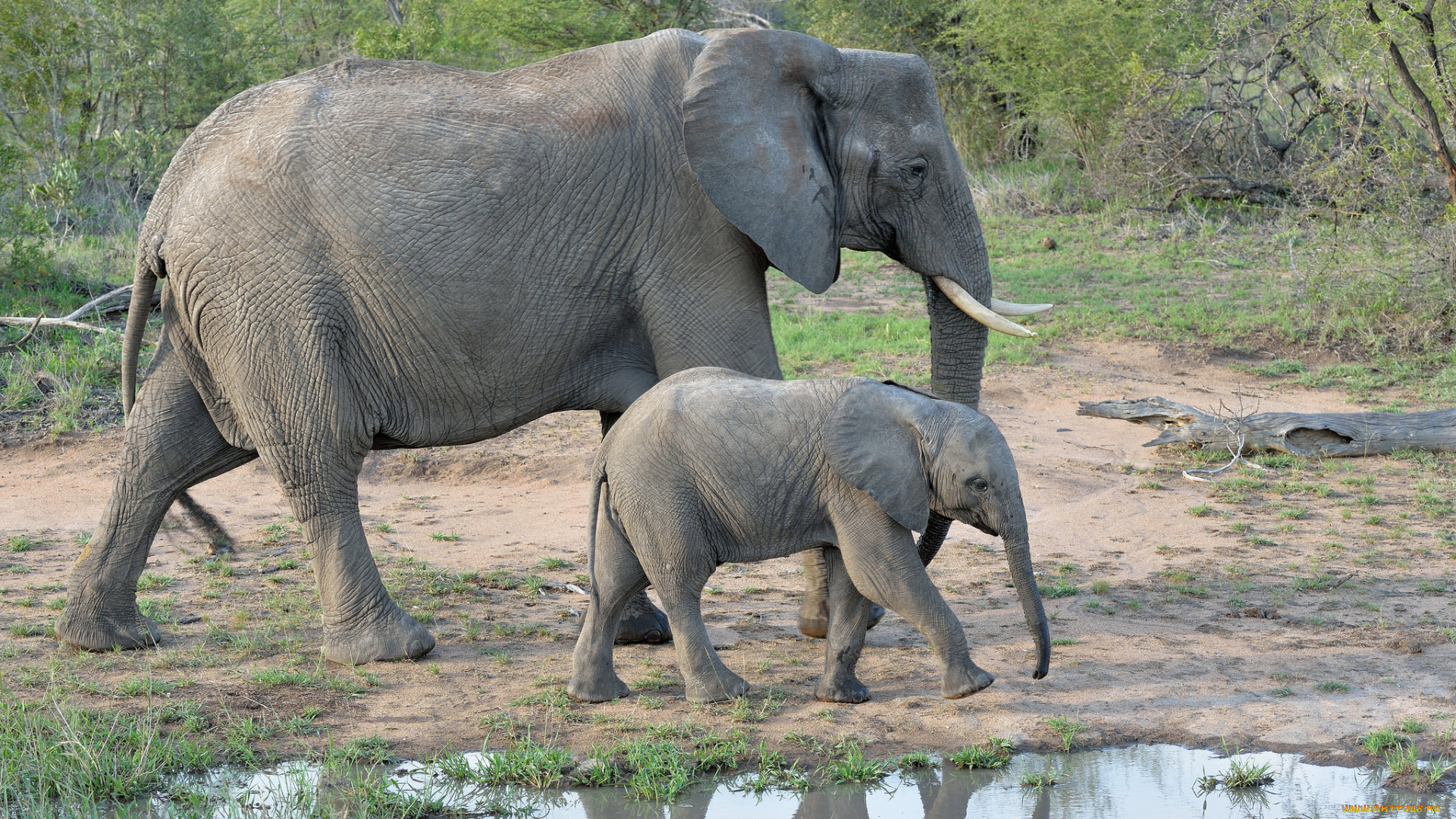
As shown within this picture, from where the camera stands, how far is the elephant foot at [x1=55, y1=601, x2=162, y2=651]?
18.6ft

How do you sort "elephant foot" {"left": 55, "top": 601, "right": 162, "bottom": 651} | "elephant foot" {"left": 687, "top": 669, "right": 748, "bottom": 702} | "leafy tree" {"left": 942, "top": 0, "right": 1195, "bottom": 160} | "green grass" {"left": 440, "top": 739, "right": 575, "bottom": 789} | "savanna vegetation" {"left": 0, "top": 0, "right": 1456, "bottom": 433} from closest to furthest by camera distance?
"green grass" {"left": 440, "top": 739, "right": 575, "bottom": 789} < "elephant foot" {"left": 687, "top": 669, "right": 748, "bottom": 702} < "elephant foot" {"left": 55, "top": 601, "right": 162, "bottom": 651} < "savanna vegetation" {"left": 0, "top": 0, "right": 1456, "bottom": 433} < "leafy tree" {"left": 942, "top": 0, "right": 1195, "bottom": 160}

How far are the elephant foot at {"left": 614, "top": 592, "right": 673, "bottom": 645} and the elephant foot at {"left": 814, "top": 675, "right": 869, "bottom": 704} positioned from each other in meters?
1.04

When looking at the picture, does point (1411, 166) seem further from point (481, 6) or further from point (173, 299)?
point (481, 6)

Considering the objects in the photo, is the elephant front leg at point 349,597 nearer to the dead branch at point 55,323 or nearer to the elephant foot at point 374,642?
the elephant foot at point 374,642

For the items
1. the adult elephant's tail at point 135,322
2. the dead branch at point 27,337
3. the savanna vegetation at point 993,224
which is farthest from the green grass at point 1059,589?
the dead branch at point 27,337

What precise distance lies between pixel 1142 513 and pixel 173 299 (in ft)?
17.1

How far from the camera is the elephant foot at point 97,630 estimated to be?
5.67 meters

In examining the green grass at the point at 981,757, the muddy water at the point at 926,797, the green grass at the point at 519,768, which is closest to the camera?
the muddy water at the point at 926,797

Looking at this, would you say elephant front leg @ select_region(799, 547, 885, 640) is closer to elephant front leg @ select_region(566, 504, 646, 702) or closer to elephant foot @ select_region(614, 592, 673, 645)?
elephant foot @ select_region(614, 592, 673, 645)

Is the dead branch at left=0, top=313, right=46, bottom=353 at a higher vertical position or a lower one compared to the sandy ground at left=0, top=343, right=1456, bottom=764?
higher

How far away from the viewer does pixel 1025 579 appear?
4.73m

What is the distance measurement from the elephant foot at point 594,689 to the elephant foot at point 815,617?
1.05 metres

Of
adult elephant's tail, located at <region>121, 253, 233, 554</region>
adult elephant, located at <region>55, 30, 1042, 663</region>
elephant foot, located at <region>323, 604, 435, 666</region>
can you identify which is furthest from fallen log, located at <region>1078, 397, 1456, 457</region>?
adult elephant's tail, located at <region>121, 253, 233, 554</region>

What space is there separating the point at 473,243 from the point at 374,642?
63.4 inches
